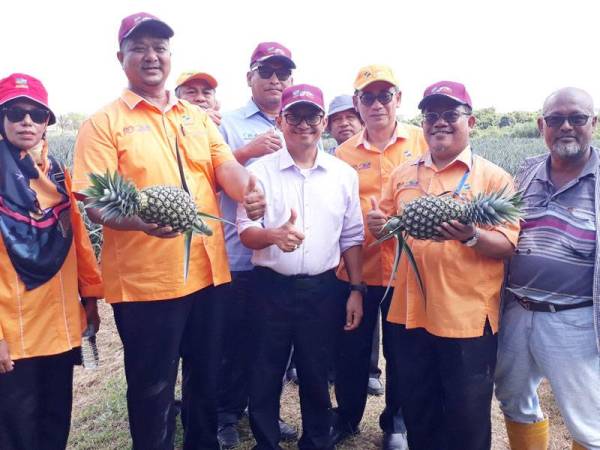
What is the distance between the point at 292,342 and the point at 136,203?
5.81ft

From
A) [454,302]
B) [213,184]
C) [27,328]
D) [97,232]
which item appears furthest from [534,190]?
[97,232]

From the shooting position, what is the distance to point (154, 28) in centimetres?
338

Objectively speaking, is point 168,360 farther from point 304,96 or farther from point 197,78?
point 197,78

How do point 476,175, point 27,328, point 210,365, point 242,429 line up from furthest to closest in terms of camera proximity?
point 242,429, point 210,365, point 476,175, point 27,328

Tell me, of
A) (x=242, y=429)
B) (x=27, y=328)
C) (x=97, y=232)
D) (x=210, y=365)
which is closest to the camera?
(x=27, y=328)

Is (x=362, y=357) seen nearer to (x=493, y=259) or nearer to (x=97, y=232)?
(x=493, y=259)

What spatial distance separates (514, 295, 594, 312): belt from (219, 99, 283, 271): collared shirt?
88.6 inches

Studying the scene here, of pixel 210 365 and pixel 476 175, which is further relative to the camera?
pixel 210 365

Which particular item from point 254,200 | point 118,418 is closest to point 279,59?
point 254,200

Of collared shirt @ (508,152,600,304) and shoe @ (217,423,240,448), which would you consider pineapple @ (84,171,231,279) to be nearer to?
collared shirt @ (508,152,600,304)

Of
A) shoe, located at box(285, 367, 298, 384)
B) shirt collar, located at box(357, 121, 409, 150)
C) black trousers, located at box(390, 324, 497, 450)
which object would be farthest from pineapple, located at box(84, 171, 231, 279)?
shoe, located at box(285, 367, 298, 384)

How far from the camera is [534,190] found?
3.56 m

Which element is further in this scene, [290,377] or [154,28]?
[290,377]

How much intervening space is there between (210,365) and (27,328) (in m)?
1.28
